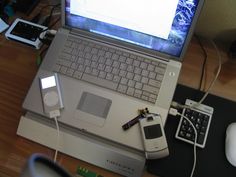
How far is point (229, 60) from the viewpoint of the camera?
940 mm

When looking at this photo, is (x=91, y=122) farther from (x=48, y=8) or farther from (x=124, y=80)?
(x=48, y=8)

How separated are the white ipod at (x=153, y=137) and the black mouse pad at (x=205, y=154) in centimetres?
3

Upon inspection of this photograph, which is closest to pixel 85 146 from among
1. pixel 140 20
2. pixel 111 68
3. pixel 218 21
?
pixel 111 68

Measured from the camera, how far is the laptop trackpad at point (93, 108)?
0.78m

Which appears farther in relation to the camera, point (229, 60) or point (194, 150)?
point (229, 60)

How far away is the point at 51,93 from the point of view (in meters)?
0.80

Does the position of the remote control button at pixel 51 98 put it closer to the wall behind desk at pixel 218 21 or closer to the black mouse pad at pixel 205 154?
the black mouse pad at pixel 205 154

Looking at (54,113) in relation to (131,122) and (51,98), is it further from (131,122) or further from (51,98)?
(131,122)

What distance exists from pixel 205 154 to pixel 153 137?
144 millimetres

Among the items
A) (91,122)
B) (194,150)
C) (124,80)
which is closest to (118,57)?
(124,80)

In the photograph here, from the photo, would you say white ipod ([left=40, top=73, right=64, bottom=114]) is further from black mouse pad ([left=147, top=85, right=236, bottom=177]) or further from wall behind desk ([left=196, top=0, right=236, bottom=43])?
wall behind desk ([left=196, top=0, right=236, bottom=43])

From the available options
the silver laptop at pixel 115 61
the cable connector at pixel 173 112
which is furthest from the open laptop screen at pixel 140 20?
the cable connector at pixel 173 112

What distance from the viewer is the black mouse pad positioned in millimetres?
755

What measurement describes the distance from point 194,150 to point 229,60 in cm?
32
